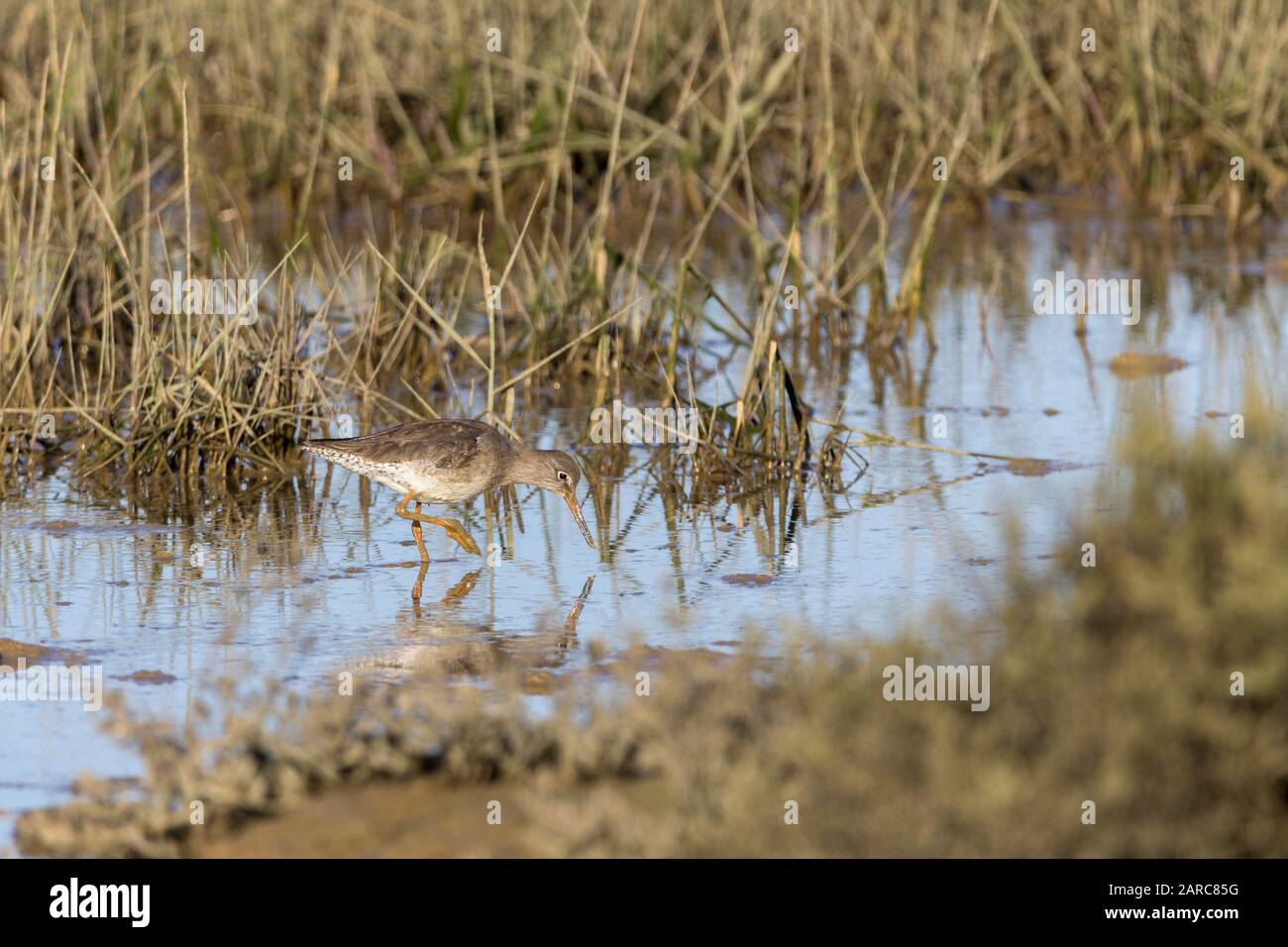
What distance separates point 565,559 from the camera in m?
7.67

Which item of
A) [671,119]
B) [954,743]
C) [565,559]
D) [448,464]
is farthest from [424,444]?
[671,119]

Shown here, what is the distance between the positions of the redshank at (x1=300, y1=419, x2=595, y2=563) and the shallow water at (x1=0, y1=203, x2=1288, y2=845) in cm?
18

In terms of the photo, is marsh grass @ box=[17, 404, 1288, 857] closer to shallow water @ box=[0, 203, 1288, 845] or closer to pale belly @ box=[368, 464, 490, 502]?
shallow water @ box=[0, 203, 1288, 845]

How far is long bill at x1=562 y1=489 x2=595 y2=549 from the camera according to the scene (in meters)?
7.79

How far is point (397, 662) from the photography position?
21.0 ft

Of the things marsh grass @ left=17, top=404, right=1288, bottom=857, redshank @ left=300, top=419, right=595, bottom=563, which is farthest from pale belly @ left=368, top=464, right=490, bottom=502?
marsh grass @ left=17, top=404, right=1288, bottom=857

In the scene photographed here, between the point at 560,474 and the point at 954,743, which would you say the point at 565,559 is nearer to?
the point at 560,474

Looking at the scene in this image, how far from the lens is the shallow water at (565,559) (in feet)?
20.9

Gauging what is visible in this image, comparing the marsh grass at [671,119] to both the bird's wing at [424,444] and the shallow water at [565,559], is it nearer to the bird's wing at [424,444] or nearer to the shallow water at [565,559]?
the shallow water at [565,559]

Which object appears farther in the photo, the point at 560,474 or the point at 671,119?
the point at 671,119

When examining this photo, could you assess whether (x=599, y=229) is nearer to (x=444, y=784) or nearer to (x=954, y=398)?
(x=954, y=398)

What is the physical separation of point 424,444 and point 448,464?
0.13m
